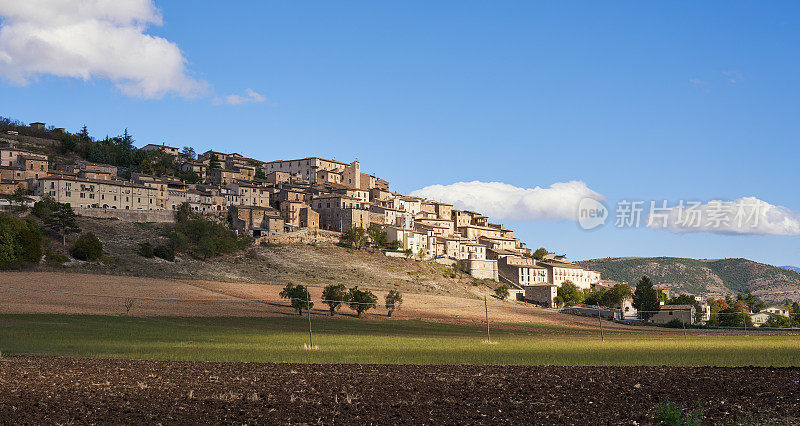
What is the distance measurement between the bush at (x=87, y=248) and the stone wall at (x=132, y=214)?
79.3 ft

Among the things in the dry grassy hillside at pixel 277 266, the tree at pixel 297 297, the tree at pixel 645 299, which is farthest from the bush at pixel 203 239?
the tree at pixel 645 299

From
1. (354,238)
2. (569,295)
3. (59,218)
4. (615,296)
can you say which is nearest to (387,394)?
(59,218)

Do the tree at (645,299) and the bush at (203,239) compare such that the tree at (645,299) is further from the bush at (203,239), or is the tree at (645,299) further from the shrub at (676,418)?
the shrub at (676,418)

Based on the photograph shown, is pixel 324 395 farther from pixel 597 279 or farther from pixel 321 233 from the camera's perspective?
pixel 597 279

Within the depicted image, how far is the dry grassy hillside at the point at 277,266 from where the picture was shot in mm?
104250

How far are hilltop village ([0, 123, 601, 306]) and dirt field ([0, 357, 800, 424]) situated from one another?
11351cm

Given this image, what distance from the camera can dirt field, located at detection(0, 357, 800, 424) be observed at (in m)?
16.6

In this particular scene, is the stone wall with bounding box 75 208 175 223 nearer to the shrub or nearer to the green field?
the green field

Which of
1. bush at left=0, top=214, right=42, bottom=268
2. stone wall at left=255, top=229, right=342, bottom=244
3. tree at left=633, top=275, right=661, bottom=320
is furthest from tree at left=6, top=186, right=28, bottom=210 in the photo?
tree at left=633, top=275, right=661, bottom=320

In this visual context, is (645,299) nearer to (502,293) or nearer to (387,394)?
(502,293)

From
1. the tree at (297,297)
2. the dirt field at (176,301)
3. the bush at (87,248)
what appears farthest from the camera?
the bush at (87,248)

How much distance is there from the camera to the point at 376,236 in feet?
489

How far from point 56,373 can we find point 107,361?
5309mm

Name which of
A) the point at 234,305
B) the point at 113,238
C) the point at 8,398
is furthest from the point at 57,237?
the point at 8,398
